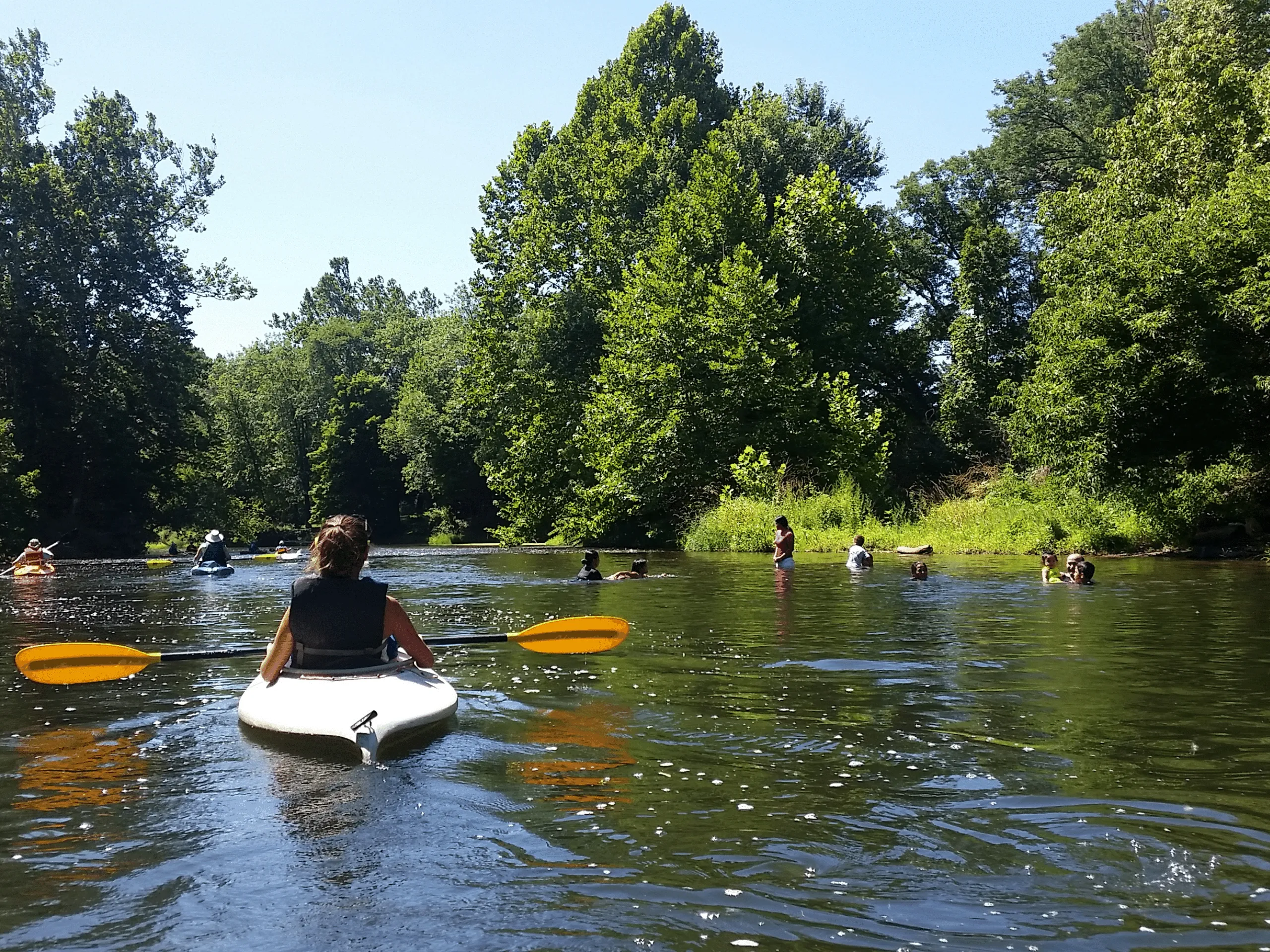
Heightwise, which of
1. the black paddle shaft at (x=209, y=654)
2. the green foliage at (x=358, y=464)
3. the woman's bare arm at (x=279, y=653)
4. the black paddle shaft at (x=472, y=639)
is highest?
→ the green foliage at (x=358, y=464)

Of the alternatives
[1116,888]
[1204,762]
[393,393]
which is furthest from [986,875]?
[393,393]

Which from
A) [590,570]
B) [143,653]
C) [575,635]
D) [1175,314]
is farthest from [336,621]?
[1175,314]

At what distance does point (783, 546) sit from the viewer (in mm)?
22625

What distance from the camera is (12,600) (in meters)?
20.4

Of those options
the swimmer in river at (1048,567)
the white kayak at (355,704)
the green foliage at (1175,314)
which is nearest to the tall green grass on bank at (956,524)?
the green foliage at (1175,314)

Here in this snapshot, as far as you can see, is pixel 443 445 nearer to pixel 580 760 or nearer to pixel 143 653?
pixel 143 653

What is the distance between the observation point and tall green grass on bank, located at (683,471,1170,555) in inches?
1075

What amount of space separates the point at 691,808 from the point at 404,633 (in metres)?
3.16

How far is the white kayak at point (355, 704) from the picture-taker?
6742 mm

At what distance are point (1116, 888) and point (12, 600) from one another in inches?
816

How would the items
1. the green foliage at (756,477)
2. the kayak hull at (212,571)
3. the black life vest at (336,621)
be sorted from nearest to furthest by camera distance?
the black life vest at (336,621) → the kayak hull at (212,571) → the green foliage at (756,477)

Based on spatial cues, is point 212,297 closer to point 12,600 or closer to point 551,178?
point 551,178

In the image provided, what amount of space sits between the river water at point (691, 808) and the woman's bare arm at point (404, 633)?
1.83ft

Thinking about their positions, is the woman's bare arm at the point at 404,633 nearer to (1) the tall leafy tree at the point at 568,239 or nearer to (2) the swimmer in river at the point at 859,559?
(2) the swimmer in river at the point at 859,559
